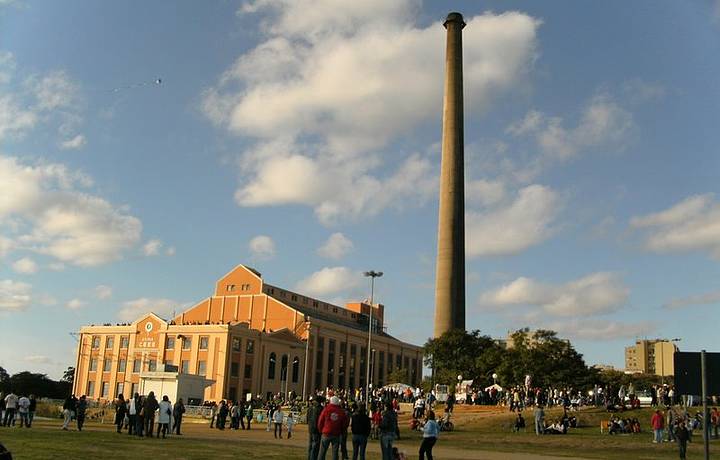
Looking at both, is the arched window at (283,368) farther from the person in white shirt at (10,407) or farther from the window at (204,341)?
the person in white shirt at (10,407)

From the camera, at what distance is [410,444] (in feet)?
98.3

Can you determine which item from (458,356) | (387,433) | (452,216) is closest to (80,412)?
(387,433)

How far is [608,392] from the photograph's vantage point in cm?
5203

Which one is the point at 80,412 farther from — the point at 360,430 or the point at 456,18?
the point at 456,18

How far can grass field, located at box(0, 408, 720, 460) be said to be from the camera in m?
20.0

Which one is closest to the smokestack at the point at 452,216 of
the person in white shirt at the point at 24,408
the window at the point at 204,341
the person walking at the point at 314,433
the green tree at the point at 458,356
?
the green tree at the point at 458,356

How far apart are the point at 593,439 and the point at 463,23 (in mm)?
55384

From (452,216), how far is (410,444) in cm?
4420

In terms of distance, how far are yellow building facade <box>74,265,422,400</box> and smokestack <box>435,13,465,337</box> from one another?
30238mm

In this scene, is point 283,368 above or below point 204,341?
below

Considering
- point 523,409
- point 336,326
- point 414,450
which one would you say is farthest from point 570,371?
point 336,326

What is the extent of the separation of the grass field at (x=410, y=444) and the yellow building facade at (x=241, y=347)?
Result: 49.0 m

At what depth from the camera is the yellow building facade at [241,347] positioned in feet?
298

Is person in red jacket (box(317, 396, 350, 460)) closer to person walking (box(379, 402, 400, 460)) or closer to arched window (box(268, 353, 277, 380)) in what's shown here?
person walking (box(379, 402, 400, 460))
